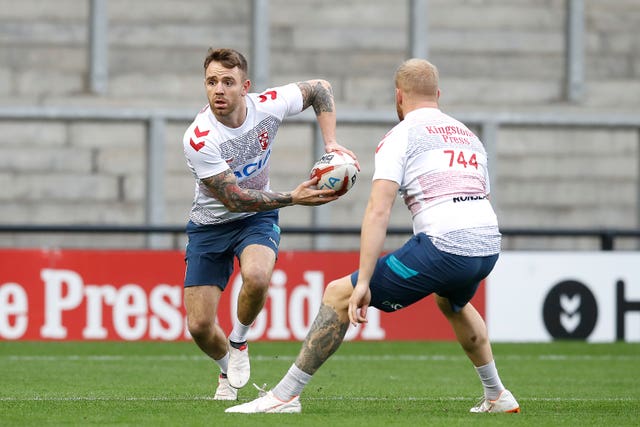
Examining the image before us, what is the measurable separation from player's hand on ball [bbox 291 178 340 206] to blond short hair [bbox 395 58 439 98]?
860mm

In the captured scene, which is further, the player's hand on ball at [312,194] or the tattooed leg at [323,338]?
the player's hand on ball at [312,194]

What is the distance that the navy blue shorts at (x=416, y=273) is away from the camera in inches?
269

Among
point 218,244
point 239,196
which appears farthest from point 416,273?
point 218,244

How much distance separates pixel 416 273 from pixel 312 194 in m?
1.06

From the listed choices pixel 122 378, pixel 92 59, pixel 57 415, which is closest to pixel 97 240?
pixel 92 59

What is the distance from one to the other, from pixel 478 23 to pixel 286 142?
3.30m

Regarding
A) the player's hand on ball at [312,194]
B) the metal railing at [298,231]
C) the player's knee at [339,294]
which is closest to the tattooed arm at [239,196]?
the player's hand on ball at [312,194]

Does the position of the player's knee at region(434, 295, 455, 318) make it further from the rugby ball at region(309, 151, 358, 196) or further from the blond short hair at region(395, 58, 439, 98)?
the blond short hair at region(395, 58, 439, 98)

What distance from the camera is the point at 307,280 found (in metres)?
13.7

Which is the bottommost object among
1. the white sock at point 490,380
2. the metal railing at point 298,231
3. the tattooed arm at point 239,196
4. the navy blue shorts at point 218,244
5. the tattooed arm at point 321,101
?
the metal railing at point 298,231

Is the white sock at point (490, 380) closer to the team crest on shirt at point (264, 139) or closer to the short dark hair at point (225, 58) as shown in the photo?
the team crest on shirt at point (264, 139)

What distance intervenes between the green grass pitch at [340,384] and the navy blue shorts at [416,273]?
68cm

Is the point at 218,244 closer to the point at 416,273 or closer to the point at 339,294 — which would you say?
the point at 339,294

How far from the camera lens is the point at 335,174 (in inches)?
301
